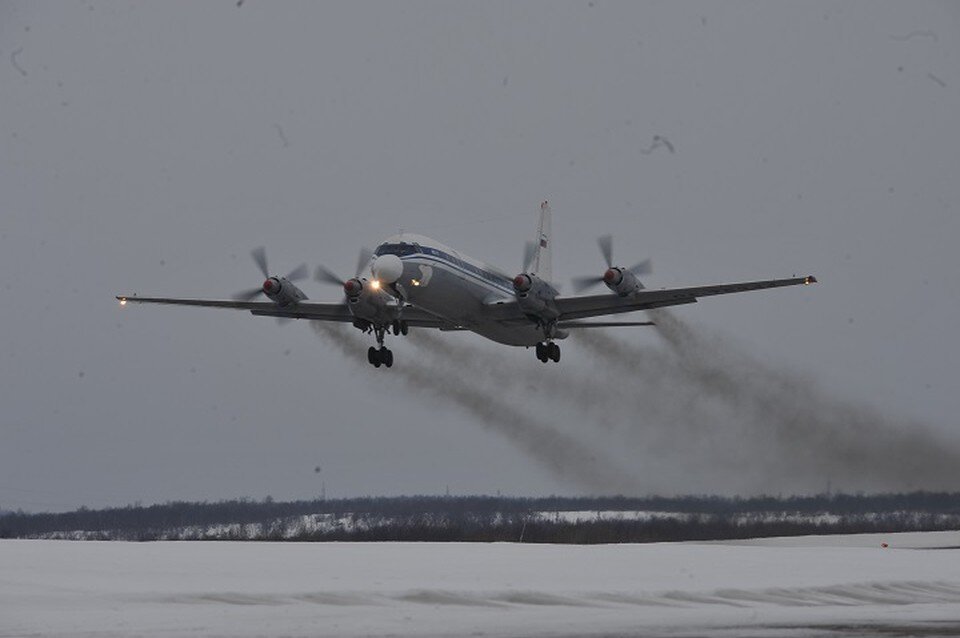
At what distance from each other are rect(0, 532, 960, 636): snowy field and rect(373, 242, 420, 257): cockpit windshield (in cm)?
1837

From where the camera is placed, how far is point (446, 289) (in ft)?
168

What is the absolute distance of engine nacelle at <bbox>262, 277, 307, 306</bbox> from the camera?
2148 inches

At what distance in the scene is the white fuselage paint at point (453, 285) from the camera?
165 ft

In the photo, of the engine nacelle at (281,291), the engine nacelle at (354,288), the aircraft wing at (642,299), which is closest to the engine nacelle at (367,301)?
the engine nacelle at (354,288)

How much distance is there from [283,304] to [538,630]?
122 ft

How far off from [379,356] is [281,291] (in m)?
5.15

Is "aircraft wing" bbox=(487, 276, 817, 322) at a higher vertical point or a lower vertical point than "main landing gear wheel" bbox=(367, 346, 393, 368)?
higher

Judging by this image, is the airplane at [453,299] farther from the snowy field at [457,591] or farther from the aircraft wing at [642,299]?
the snowy field at [457,591]

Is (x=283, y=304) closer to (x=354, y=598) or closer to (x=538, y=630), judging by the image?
(x=354, y=598)

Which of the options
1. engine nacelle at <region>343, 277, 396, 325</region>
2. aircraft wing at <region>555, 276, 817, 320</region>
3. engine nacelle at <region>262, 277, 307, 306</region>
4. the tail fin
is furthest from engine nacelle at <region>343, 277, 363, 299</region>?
the tail fin

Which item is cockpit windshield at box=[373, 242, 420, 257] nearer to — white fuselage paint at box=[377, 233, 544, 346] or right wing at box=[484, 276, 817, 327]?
white fuselage paint at box=[377, 233, 544, 346]

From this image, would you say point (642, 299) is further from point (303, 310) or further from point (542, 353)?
point (303, 310)

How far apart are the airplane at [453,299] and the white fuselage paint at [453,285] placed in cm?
4

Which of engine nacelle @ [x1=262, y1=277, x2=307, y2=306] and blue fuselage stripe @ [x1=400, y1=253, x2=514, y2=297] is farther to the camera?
engine nacelle @ [x1=262, y1=277, x2=307, y2=306]
